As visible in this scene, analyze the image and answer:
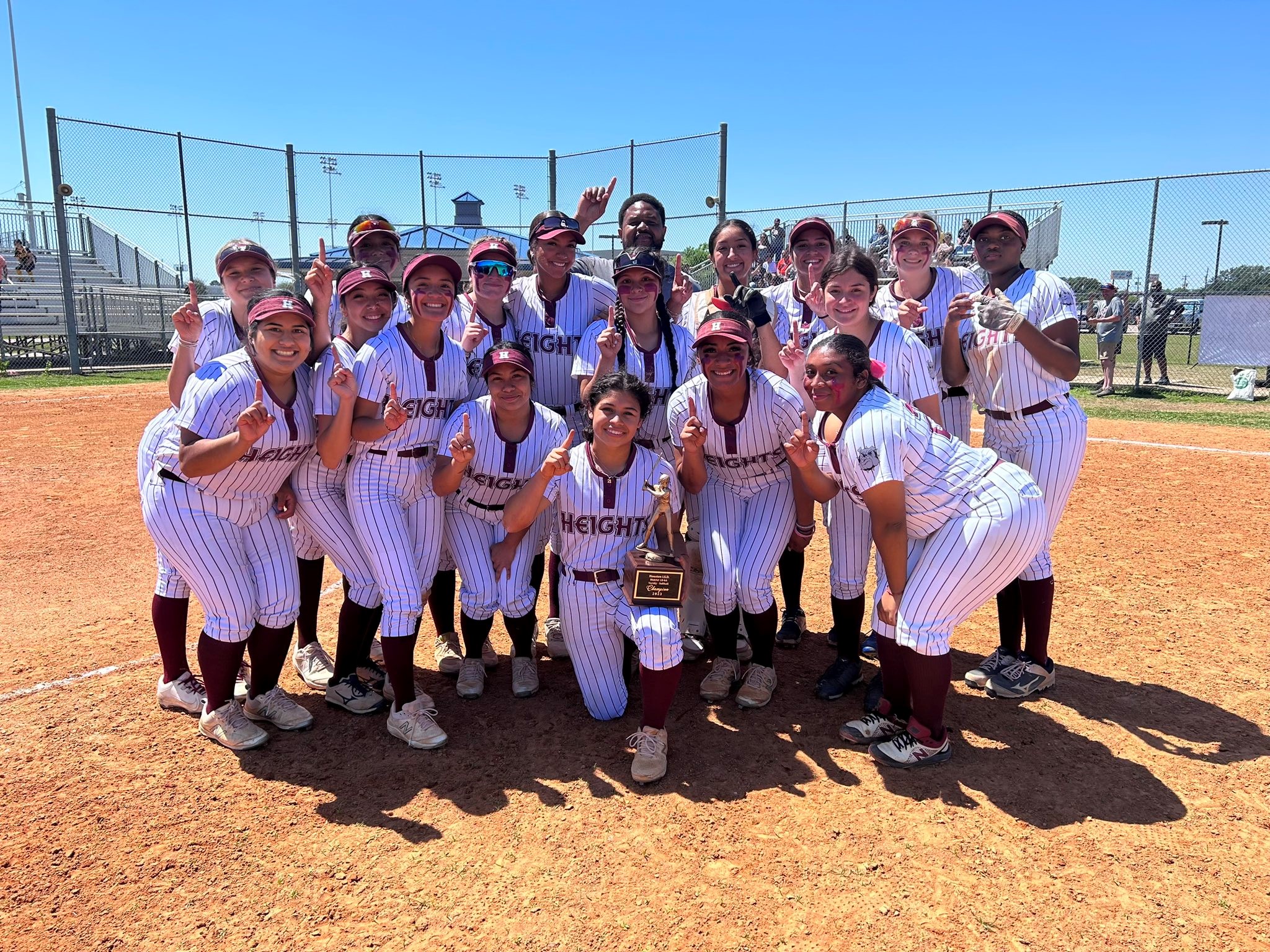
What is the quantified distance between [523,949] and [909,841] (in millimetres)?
1319

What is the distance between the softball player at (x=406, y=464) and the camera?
11.5 ft

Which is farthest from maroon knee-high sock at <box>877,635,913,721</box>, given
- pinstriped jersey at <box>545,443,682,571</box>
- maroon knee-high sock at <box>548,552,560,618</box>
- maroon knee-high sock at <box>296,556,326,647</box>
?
maroon knee-high sock at <box>296,556,326,647</box>

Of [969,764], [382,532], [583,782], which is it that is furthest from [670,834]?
[382,532]

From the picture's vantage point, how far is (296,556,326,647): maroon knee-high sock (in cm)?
407

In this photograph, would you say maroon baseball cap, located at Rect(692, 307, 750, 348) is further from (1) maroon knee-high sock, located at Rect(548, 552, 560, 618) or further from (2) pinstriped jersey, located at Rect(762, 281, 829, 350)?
(1) maroon knee-high sock, located at Rect(548, 552, 560, 618)

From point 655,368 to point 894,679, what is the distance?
180 cm

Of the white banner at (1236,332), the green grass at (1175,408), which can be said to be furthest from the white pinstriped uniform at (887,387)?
the white banner at (1236,332)

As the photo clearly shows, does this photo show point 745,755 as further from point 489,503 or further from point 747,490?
point 489,503

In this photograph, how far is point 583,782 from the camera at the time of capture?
322cm

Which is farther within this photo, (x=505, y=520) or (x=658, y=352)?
(x=658, y=352)

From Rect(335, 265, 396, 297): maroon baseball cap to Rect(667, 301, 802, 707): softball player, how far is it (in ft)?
4.65

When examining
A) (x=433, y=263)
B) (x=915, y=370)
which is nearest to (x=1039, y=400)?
(x=915, y=370)

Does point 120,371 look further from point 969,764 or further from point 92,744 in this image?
point 969,764

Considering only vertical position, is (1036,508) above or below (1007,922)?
above
